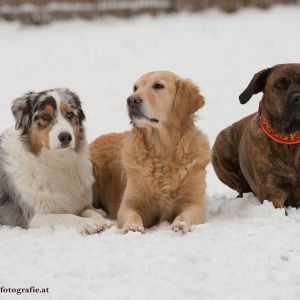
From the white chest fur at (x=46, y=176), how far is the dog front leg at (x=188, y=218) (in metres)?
1.13

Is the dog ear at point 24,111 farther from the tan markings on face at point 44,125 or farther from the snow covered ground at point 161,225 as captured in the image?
the snow covered ground at point 161,225

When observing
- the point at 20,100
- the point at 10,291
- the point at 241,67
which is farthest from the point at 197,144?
the point at 241,67

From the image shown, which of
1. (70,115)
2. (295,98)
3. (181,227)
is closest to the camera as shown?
(181,227)

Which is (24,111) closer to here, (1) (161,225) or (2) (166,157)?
(2) (166,157)

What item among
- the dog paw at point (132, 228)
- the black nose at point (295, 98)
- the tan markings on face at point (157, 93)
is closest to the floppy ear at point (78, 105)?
the tan markings on face at point (157, 93)

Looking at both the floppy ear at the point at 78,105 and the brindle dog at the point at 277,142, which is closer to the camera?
the brindle dog at the point at 277,142

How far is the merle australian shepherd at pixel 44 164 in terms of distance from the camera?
511 centimetres

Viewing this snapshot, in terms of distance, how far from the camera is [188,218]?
4750 mm

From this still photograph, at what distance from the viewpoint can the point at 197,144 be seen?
17.1ft

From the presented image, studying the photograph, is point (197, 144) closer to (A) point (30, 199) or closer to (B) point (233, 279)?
(A) point (30, 199)

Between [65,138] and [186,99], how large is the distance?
3.74 ft

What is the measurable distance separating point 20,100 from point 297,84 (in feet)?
8.31

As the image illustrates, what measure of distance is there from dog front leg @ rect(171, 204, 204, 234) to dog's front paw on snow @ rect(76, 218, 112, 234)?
627 mm

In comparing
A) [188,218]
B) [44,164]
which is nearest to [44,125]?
[44,164]
